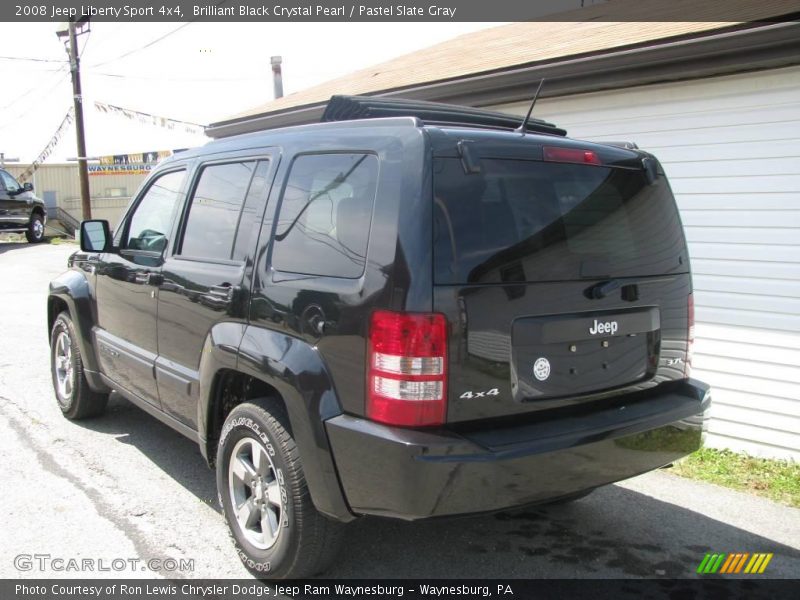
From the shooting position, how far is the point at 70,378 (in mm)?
5316

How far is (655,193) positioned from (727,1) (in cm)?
425

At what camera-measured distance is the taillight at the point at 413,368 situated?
253 centimetres

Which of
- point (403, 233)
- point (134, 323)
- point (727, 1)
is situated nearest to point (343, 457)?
point (403, 233)

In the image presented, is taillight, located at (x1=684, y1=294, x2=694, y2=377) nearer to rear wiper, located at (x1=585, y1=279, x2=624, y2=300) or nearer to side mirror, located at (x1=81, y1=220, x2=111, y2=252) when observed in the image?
rear wiper, located at (x1=585, y1=279, x2=624, y2=300)

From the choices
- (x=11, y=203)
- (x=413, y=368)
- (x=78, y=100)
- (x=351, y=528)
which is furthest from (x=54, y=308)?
(x=11, y=203)

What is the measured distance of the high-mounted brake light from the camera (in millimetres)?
2969

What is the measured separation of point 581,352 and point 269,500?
156 centimetres

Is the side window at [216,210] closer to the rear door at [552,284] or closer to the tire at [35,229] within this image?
the rear door at [552,284]

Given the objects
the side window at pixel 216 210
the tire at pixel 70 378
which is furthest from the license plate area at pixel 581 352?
the tire at pixel 70 378

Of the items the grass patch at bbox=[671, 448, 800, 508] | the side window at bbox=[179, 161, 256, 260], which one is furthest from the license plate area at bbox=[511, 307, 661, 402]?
the grass patch at bbox=[671, 448, 800, 508]

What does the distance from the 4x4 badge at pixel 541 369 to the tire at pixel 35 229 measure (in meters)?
22.5

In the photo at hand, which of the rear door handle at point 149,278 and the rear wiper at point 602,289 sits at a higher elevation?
the rear wiper at point 602,289

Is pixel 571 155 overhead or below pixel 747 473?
overhead

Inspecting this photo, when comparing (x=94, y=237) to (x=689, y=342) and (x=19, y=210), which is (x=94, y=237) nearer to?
(x=689, y=342)
